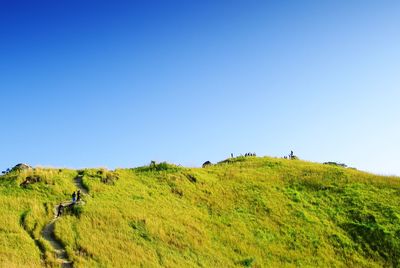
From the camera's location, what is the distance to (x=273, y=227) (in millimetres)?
46188

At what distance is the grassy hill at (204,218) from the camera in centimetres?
3612

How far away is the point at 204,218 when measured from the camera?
45.3 meters

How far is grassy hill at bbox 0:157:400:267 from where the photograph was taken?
3612 centimetres

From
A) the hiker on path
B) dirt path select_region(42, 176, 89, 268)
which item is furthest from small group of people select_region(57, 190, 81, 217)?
dirt path select_region(42, 176, 89, 268)

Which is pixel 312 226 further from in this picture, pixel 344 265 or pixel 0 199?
pixel 0 199

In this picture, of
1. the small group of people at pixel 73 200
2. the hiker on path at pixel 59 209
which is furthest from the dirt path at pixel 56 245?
the small group of people at pixel 73 200

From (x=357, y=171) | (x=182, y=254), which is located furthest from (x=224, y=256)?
(x=357, y=171)

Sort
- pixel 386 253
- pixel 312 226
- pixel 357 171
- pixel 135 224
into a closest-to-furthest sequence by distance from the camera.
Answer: pixel 135 224 → pixel 386 253 → pixel 312 226 → pixel 357 171

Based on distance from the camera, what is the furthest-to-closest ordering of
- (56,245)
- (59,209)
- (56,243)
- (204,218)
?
1. (204,218)
2. (59,209)
3. (56,243)
4. (56,245)

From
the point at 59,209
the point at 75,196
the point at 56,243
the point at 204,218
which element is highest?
the point at 75,196

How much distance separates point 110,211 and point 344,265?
20688 millimetres

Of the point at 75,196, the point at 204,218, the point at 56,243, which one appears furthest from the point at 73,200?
the point at 204,218

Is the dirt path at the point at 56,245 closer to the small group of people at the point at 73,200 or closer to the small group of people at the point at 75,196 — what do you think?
the small group of people at the point at 73,200

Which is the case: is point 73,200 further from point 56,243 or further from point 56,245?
point 56,245
